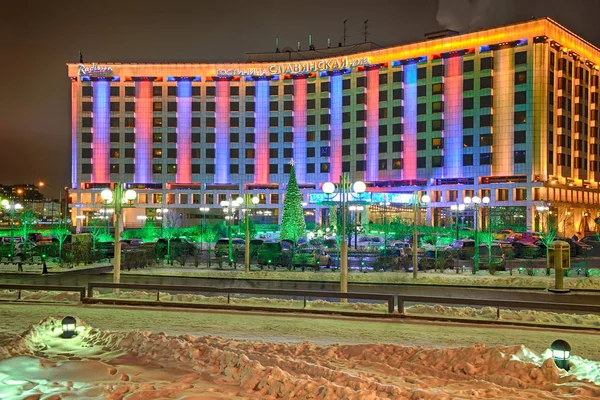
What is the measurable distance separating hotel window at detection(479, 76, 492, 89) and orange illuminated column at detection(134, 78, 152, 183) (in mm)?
55477

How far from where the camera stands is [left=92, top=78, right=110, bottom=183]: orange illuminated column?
331 feet

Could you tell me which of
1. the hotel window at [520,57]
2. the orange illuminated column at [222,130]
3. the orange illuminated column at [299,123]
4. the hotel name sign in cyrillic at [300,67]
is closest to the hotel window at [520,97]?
the hotel window at [520,57]

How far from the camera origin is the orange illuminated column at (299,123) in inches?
3937

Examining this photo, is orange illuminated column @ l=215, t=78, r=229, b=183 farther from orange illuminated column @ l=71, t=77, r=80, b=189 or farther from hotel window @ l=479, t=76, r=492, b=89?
hotel window @ l=479, t=76, r=492, b=89

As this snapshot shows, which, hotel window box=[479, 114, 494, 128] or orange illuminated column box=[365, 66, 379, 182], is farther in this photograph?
orange illuminated column box=[365, 66, 379, 182]

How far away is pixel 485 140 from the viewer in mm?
83125

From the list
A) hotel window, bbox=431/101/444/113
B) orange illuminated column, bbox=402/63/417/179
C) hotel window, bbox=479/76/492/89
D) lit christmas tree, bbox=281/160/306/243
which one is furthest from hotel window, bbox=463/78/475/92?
lit christmas tree, bbox=281/160/306/243

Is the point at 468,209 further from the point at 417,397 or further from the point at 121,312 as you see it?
the point at 417,397

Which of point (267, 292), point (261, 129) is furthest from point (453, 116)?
point (267, 292)

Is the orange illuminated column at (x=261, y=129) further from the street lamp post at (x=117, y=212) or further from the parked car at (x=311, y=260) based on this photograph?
the street lamp post at (x=117, y=212)

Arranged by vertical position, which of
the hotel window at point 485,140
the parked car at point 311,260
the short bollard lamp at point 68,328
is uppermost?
the hotel window at point 485,140

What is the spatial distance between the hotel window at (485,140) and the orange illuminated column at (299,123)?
3015 centimetres

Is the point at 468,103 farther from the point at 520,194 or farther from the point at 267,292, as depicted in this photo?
the point at 267,292

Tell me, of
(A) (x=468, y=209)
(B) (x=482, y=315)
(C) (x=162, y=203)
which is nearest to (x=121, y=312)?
(B) (x=482, y=315)
